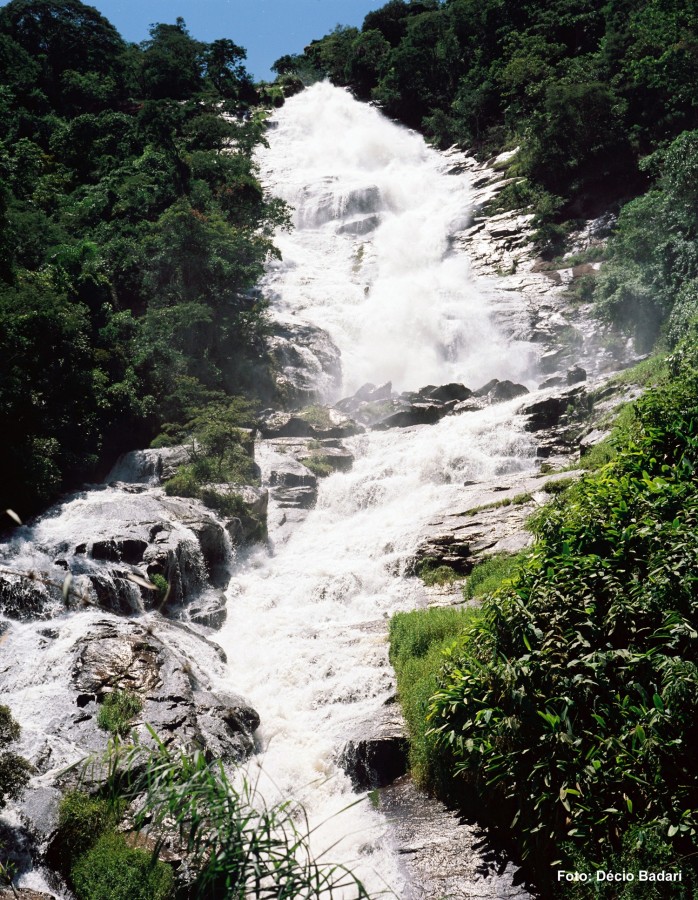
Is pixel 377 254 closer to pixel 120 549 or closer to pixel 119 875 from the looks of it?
pixel 120 549

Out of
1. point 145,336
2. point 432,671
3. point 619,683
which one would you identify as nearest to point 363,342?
point 145,336

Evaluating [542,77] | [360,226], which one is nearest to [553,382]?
[360,226]

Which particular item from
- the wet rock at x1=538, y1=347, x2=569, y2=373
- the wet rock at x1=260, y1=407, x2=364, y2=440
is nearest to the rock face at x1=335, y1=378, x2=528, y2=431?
the wet rock at x1=260, y1=407, x2=364, y2=440

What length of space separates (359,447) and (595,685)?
20206mm

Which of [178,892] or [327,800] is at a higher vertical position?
[178,892]

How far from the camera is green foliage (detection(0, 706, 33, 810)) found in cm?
768

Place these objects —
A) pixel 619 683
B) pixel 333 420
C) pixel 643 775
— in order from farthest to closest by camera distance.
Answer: pixel 333 420
pixel 619 683
pixel 643 775

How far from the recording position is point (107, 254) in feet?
107

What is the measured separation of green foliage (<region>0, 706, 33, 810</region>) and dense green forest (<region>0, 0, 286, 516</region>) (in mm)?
11523

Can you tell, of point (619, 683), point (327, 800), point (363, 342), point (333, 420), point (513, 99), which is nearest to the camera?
point (619, 683)

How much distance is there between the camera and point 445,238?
4247 centimetres

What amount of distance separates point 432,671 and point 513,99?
166ft

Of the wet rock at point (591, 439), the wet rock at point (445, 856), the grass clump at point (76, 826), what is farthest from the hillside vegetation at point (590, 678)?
the grass clump at point (76, 826)

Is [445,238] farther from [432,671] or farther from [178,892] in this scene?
[178,892]
